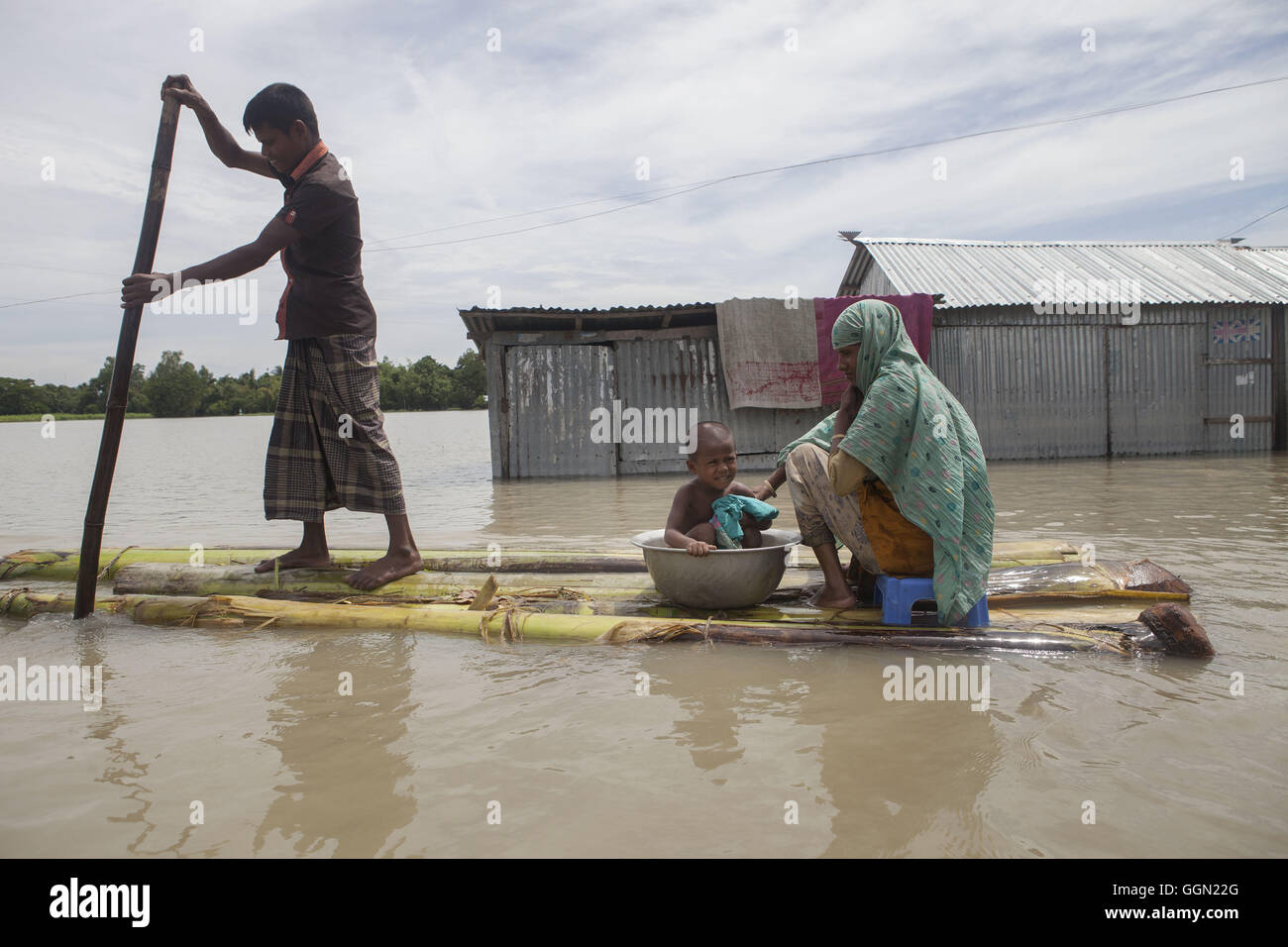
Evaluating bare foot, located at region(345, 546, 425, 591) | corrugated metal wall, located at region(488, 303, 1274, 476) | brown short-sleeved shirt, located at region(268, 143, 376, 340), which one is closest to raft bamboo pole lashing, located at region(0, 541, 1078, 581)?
bare foot, located at region(345, 546, 425, 591)

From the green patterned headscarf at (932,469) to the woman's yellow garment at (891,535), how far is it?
3.5 inches

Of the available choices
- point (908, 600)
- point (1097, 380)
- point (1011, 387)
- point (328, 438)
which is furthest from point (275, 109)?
point (1097, 380)

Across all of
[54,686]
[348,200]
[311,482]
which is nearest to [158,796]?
[54,686]

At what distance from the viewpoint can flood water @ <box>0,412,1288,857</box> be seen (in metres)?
1.64

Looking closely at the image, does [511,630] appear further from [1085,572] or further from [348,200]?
[1085,572]

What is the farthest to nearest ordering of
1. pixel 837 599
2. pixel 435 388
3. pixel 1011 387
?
pixel 435 388 < pixel 1011 387 < pixel 837 599

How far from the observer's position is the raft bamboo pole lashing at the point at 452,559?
3721mm

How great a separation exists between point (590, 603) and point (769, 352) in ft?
27.9

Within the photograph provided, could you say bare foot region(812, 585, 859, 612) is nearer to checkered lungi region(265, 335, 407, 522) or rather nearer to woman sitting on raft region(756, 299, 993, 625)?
woman sitting on raft region(756, 299, 993, 625)

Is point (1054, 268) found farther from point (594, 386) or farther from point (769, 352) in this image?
point (594, 386)

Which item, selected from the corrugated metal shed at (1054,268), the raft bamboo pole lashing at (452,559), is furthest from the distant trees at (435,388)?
the raft bamboo pole lashing at (452,559)

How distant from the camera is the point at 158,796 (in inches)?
72.2

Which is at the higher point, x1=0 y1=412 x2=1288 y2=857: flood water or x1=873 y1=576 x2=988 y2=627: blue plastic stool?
x1=873 y1=576 x2=988 y2=627: blue plastic stool

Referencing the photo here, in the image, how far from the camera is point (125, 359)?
133 inches
